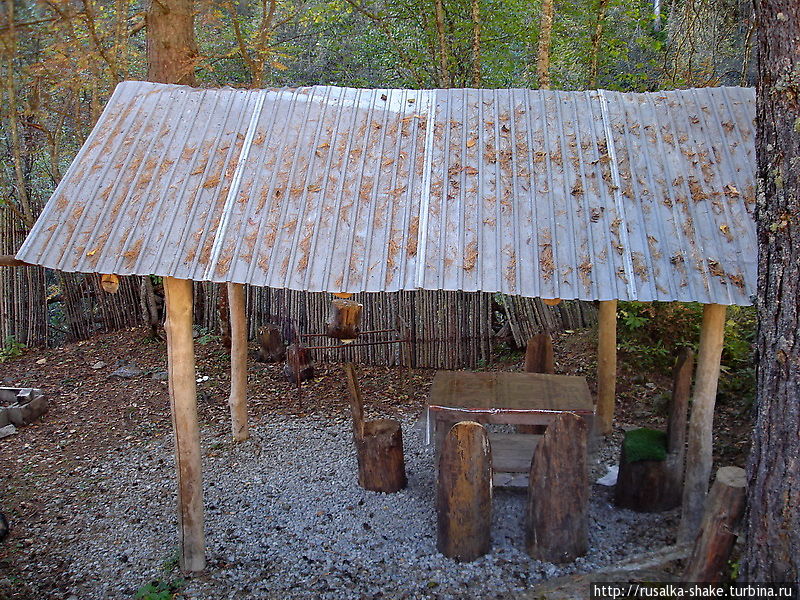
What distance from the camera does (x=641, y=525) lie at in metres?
4.60

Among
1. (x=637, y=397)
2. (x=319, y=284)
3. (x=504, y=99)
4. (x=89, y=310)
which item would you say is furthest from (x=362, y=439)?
(x=89, y=310)

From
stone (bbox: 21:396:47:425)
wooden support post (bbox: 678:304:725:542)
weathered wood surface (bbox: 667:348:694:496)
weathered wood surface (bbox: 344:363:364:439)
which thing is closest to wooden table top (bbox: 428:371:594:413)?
weathered wood surface (bbox: 667:348:694:496)

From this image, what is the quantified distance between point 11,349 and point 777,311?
10372 mm

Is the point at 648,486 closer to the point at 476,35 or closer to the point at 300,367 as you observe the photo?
the point at 300,367

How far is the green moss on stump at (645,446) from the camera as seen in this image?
15.2ft

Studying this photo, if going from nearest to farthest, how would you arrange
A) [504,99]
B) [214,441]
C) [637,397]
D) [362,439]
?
[504,99]
[362,439]
[214,441]
[637,397]

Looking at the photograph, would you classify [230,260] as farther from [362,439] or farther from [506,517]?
[506,517]

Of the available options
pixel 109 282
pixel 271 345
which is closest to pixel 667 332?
pixel 271 345

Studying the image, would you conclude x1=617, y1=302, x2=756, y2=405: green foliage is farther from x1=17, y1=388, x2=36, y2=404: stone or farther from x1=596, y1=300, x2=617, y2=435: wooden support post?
x1=17, y1=388, x2=36, y2=404: stone

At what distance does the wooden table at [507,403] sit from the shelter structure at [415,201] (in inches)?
43.2

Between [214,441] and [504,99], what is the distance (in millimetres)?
4765

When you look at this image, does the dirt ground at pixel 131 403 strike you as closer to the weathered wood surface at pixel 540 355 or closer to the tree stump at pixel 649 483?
the tree stump at pixel 649 483

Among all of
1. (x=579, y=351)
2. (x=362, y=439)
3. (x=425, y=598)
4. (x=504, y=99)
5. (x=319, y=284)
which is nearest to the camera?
(x=319, y=284)

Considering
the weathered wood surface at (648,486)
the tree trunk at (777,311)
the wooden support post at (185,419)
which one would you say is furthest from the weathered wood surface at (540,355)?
the wooden support post at (185,419)
